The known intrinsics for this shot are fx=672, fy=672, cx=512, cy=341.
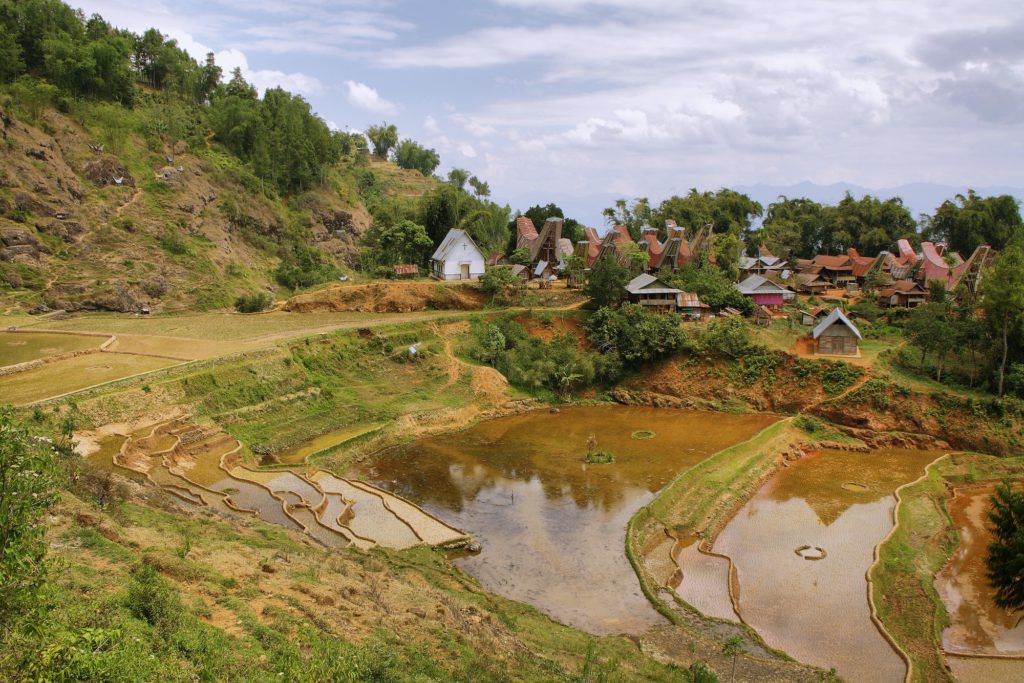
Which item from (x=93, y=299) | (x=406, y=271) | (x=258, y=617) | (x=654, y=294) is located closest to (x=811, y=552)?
(x=258, y=617)

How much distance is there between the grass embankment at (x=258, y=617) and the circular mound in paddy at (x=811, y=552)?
747 cm

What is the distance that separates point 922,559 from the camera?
19422 mm

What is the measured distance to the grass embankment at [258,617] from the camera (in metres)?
8.43

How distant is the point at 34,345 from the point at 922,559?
1383 inches

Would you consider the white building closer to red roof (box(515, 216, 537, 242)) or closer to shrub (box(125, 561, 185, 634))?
Result: red roof (box(515, 216, 537, 242))

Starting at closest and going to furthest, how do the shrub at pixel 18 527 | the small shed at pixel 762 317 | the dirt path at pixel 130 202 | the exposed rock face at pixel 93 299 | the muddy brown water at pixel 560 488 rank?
the shrub at pixel 18 527
the muddy brown water at pixel 560 488
the exposed rock face at pixel 93 299
the small shed at pixel 762 317
the dirt path at pixel 130 202

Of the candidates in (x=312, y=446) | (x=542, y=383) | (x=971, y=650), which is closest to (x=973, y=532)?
(x=971, y=650)

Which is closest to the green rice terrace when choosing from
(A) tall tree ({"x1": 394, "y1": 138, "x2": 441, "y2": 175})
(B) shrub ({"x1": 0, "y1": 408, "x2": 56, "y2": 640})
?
(B) shrub ({"x1": 0, "y1": 408, "x2": 56, "y2": 640})

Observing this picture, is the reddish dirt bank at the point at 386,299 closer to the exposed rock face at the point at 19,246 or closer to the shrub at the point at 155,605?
the exposed rock face at the point at 19,246

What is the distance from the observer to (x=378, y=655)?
35.9ft

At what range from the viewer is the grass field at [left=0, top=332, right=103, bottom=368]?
90.9 feet

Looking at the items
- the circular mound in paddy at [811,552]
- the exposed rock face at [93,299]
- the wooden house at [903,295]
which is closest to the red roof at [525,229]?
the wooden house at [903,295]

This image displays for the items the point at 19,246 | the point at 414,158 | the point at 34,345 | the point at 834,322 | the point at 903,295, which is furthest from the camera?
the point at 414,158

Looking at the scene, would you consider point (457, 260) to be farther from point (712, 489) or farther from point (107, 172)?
point (712, 489)
